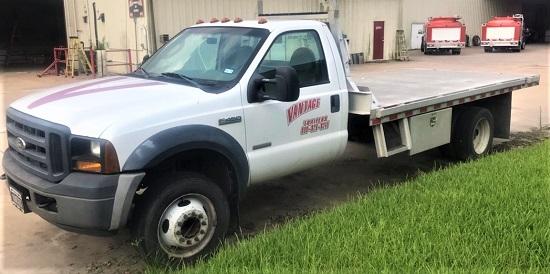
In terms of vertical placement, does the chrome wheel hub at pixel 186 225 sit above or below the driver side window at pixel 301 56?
below

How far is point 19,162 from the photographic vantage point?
4.30m

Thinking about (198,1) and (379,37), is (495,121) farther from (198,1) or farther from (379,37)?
(379,37)

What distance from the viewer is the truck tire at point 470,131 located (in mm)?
7227

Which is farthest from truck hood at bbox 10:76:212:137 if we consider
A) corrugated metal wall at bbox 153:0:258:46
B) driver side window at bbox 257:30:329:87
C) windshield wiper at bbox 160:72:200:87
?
corrugated metal wall at bbox 153:0:258:46

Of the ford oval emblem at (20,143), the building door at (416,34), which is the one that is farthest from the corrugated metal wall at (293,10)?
the ford oval emblem at (20,143)

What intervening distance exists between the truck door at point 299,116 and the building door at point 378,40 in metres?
22.7

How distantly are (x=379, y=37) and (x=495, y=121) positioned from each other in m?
20.0

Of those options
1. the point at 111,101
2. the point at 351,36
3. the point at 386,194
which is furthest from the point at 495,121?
the point at 351,36

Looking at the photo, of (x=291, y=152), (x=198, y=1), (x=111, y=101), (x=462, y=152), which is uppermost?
(x=198, y=1)

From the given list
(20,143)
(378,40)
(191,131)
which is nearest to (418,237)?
(191,131)

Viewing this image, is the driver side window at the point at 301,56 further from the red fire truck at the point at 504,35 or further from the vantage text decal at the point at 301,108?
the red fire truck at the point at 504,35

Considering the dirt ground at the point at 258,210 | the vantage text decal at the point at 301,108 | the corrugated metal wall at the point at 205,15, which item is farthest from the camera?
the corrugated metal wall at the point at 205,15

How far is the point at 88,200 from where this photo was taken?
12.2 feet

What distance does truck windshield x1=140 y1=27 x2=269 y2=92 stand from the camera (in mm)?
4707
